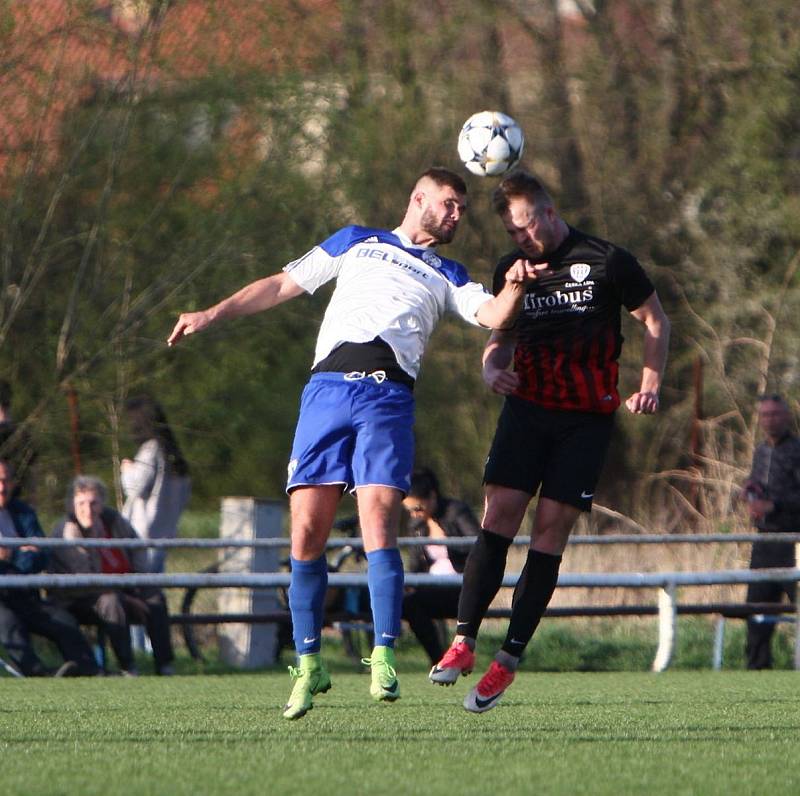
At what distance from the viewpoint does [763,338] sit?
21.2 metres

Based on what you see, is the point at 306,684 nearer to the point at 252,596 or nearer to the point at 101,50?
the point at 252,596

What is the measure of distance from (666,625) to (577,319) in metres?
4.52

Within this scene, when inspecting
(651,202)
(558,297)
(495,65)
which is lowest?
(558,297)

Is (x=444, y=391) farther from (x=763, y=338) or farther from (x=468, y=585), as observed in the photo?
(x=468, y=585)

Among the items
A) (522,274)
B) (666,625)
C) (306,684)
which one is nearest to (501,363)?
(522,274)

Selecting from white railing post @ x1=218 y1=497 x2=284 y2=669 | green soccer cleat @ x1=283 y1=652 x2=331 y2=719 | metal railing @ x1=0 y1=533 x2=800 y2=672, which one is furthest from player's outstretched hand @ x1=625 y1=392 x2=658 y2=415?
white railing post @ x1=218 y1=497 x2=284 y2=669

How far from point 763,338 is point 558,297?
48.9 ft

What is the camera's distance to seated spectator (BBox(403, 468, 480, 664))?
11273mm

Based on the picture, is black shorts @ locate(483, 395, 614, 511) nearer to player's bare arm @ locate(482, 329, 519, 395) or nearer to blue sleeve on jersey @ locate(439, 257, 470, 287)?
player's bare arm @ locate(482, 329, 519, 395)

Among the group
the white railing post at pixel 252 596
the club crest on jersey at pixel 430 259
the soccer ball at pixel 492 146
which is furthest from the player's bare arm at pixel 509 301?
the white railing post at pixel 252 596

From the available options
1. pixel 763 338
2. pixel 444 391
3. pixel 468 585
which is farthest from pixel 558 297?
pixel 763 338

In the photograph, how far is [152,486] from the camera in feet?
43.9

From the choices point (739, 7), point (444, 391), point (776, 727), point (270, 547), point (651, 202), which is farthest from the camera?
point (651, 202)

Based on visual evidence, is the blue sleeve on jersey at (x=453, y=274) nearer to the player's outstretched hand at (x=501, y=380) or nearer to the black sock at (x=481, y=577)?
the player's outstretched hand at (x=501, y=380)
